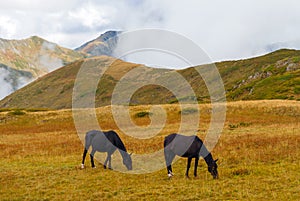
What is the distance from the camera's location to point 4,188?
1645cm

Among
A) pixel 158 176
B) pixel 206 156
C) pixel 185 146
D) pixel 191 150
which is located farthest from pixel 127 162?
pixel 206 156

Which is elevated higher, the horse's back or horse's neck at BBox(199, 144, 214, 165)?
the horse's back

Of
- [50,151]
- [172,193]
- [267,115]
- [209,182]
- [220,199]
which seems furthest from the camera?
[267,115]

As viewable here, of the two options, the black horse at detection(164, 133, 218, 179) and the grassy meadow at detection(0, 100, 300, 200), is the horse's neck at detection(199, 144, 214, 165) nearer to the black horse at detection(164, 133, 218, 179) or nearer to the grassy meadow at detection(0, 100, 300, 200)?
the black horse at detection(164, 133, 218, 179)

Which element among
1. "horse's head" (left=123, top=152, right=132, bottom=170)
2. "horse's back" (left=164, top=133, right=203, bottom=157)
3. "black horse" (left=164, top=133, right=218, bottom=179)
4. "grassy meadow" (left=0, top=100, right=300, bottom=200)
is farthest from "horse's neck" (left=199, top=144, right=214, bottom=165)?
"horse's head" (left=123, top=152, right=132, bottom=170)

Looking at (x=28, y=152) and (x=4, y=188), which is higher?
(x=28, y=152)

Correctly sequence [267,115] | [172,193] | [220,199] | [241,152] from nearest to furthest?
[220,199]
[172,193]
[241,152]
[267,115]

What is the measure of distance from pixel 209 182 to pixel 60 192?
22.9ft

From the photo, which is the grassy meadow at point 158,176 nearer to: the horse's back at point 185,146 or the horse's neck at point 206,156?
the horse's neck at point 206,156

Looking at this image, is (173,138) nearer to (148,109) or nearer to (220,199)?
(220,199)

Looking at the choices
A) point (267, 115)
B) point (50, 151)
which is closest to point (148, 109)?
point (267, 115)

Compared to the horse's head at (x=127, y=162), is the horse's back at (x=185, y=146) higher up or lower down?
higher up

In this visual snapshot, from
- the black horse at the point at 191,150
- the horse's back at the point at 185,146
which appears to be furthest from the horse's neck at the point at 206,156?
the horse's back at the point at 185,146

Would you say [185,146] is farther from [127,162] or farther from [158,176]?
[127,162]
